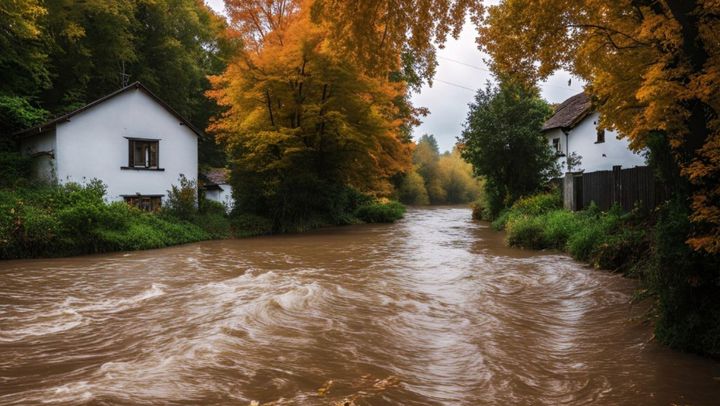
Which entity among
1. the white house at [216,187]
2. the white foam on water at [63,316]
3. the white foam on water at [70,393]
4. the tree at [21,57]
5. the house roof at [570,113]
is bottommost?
the white foam on water at [70,393]

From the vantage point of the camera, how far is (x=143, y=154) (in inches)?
955

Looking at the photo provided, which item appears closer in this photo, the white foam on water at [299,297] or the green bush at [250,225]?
the white foam on water at [299,297]

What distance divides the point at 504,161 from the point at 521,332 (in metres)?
19.7

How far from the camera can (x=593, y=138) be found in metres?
29.9

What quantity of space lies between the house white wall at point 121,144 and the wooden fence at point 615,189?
61.0 feet

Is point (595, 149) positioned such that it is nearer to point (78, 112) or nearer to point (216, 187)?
point (216, 187)

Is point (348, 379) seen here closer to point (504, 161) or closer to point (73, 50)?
point (504, 161)

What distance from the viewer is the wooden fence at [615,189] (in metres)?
13.5

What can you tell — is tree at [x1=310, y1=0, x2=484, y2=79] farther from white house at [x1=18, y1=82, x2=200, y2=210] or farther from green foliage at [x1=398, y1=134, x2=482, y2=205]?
green foliage at [x1=398, y1=134, x2=482, y2=205]

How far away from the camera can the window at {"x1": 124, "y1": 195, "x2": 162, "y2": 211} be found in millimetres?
23516

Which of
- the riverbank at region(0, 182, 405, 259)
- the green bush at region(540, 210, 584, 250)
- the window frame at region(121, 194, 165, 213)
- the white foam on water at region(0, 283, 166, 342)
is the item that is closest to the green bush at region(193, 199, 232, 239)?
the riverbank at region(0, 182, 405, 259)

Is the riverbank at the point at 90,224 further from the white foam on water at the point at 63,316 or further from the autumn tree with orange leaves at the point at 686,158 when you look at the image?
the autumn tree with orange leaves at the point at 686,158

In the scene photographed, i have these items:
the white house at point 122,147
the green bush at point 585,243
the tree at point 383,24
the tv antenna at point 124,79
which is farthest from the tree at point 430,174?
the tree at point 383,24

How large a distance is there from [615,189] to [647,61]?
9.41 metres
